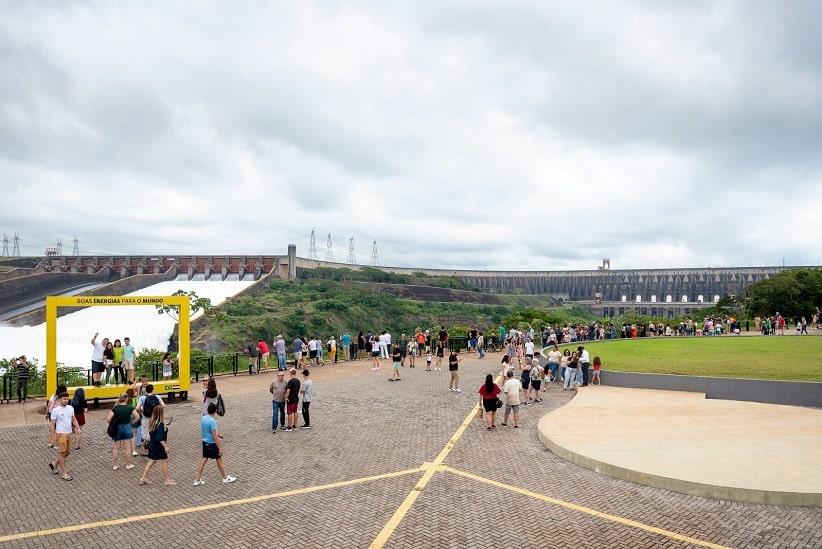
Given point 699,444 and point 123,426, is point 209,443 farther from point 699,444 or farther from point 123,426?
point 699,444

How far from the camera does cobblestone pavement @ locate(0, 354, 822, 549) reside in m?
6.49

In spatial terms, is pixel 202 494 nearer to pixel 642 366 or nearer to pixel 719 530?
pixel 719 530

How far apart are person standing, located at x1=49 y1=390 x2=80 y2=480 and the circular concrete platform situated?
845 cm

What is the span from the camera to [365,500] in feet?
25.2

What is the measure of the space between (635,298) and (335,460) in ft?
400

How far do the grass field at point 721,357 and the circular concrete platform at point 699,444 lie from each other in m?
3.13

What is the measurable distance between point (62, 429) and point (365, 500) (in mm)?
5219

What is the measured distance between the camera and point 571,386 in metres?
17.9

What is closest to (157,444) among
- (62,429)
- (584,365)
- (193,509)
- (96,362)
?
(193,509)

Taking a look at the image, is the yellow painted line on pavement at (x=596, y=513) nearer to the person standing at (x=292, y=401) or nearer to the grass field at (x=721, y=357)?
the person standing at (x=292, y=401)

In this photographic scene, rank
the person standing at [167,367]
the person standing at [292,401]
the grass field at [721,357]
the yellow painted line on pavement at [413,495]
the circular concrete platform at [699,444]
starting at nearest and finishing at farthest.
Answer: the yellow painted line on pavement at [413,495] → the circular concrete platform at [699,444] → the person standing at [292,401] → the person standing at [167,367] → the grass field at [721,357]

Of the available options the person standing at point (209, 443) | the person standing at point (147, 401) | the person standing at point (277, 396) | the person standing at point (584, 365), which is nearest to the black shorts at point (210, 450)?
the person standing at point (209, 443)

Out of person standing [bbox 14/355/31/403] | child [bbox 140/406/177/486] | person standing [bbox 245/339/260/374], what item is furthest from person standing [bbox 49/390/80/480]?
person standing [bbox 245/339/260/374]

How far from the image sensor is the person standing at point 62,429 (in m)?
8.74
